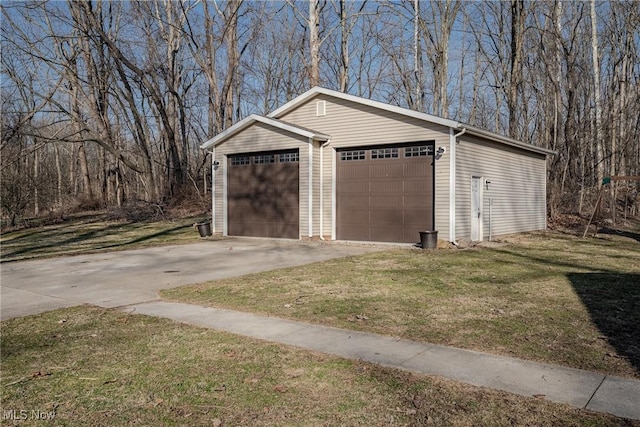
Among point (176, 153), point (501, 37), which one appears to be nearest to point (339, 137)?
point (176, 153)

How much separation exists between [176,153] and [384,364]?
86.0 feet

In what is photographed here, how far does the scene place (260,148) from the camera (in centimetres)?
1648

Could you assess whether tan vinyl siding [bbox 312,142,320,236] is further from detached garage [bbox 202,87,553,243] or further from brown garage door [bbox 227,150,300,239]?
brown garage door [bbox 227,150,300,239]

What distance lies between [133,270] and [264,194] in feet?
23.9

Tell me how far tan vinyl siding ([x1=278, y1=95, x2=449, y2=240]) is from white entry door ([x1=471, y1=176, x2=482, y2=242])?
1438 mm

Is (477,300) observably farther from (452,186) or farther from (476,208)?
(476,208)

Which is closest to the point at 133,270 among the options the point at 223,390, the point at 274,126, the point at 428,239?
the point at 223,390

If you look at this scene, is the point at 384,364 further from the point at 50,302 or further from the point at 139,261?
the point at 139,261

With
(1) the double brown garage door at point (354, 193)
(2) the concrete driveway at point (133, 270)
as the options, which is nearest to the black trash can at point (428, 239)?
(1) the double brown garage door at point (354, 193)

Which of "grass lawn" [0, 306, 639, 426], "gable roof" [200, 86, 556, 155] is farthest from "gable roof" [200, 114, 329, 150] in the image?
"grass lawn" [0, 306, 639, 426]

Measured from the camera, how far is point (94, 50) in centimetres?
2855

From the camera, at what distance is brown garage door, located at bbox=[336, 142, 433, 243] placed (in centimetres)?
1400

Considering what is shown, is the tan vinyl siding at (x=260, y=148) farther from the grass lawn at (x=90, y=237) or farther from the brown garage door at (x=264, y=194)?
the grass lawn at (x=90, y=237)

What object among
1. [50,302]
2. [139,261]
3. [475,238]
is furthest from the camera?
[475,238]
